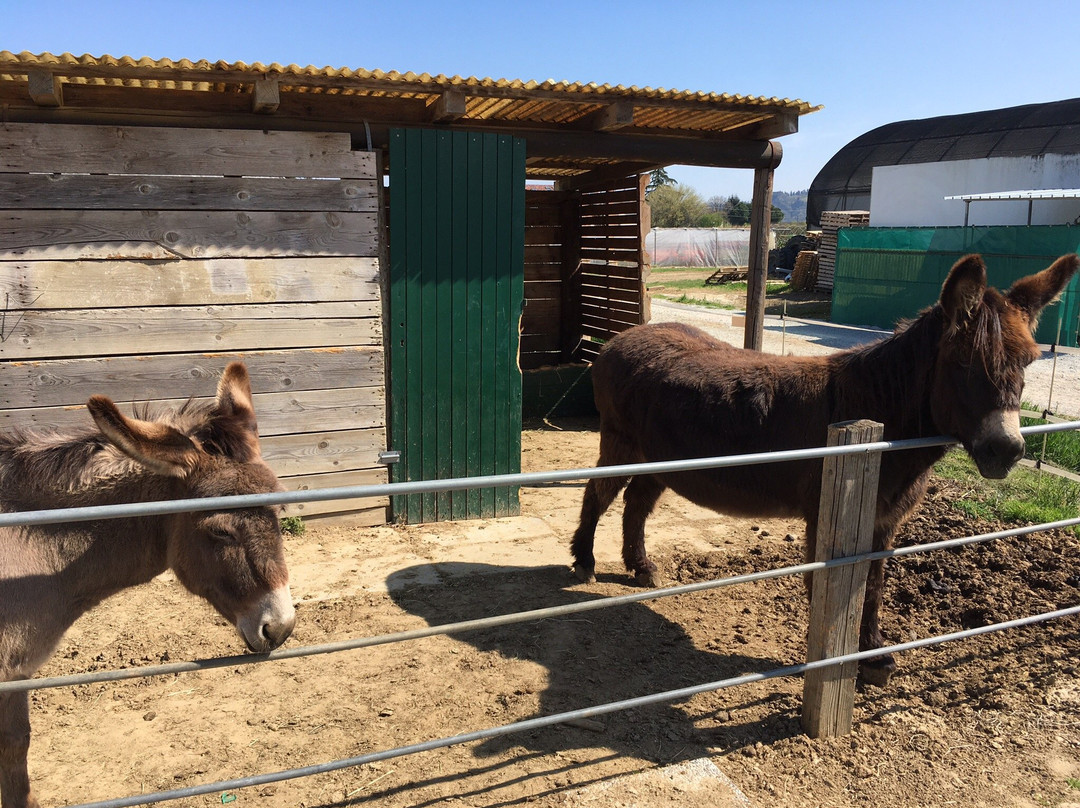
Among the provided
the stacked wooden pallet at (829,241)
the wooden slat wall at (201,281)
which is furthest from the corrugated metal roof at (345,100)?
the stacked wooden pallet at (829,241)

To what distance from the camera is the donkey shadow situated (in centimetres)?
352

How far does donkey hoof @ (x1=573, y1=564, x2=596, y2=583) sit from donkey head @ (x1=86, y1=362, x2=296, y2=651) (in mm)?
2926

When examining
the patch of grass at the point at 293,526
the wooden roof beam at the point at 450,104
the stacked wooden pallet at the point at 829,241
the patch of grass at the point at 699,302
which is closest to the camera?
the wooden roof beam at the point at 450,104

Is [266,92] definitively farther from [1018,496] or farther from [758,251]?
[1018,496]

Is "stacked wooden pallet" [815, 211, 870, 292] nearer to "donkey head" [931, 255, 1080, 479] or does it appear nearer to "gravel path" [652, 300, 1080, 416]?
"gravel path" [652, 300, 1080, 416]

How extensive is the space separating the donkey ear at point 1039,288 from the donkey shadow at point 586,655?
2167 millimetres

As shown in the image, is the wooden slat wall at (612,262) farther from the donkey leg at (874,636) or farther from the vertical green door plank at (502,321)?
the donkey leg at (874,636)

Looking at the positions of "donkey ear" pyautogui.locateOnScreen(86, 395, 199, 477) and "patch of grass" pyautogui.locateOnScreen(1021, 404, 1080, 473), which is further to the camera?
"patch of grass" pyautogui.locateOnScreen(1021, 404, 1080, 473)

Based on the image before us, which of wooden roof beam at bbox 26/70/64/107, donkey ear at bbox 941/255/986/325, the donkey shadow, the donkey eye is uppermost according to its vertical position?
wooden roof beam at bbox 26/70/64/107

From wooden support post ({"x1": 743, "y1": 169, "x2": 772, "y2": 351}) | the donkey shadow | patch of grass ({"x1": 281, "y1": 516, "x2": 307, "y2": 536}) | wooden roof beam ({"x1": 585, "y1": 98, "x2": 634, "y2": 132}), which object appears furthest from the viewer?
wooden support post ({"x1": 743, "y1": 169, "x2": 772, "y2": 351})

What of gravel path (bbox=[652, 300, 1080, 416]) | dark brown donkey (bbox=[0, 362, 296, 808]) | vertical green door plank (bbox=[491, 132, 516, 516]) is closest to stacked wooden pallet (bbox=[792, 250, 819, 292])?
gravel path (bbox=[652, 300, 1080, 416])

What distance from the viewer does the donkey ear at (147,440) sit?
7.63 feet

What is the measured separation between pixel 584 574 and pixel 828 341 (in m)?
13.4

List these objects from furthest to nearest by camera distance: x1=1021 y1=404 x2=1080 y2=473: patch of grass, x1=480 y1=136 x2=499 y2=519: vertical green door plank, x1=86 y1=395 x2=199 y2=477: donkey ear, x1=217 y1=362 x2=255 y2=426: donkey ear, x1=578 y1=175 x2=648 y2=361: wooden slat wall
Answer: x1=578 y1=175 x2=648 y2=361: wooden slat wall
x1=1021 y1=404 x2=1080 y2=473: patch of grass
x1=480 y1=136 x2=499 y2=519: vertical green door plank
x1=217 y1=362 x2=255 y2=426: donkey ear
x1=86 y1=395 x2=199 y2=477: donkey ear
